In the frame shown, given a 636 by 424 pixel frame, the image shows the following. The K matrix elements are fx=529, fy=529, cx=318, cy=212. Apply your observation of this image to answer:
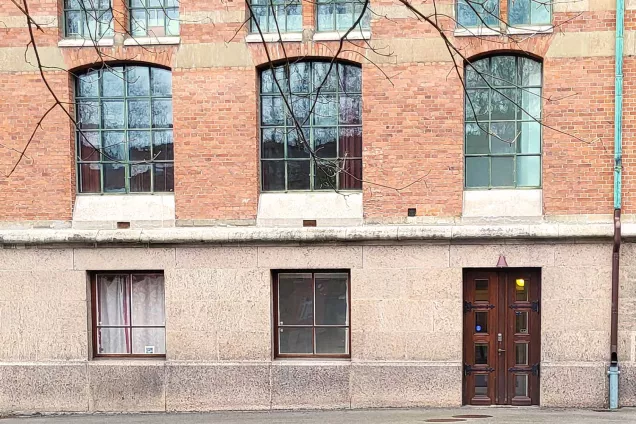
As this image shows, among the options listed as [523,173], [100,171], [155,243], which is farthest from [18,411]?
[523,173]

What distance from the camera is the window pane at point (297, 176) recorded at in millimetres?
9109

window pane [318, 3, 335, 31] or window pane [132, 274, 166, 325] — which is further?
window pane [132, 274, 166, 325]

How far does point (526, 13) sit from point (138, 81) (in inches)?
260

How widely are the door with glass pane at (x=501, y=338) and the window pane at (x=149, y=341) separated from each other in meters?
5.21

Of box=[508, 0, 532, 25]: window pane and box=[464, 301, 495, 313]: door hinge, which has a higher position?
box=[508, 0, 532, 25]: window pane

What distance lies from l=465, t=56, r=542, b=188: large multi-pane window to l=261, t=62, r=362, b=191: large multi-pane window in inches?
74.6

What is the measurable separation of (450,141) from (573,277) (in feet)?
9.61

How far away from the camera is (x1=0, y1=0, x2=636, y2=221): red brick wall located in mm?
8375

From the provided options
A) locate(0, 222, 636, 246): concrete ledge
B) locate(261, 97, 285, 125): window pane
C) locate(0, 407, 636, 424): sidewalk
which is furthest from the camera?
locate(261, 97, 285, 125): window pane

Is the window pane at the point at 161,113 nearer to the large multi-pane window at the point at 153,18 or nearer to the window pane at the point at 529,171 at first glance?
the large multi-pane window at the point at 153,18

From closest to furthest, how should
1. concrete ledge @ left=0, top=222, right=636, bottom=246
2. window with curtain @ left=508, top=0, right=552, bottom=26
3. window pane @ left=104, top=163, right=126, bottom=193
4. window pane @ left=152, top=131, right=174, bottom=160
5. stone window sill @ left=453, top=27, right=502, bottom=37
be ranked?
concrete ledge @ left=0, top=222, right=636, bottom=246 < stone window sill @ left=453, top=27, right=502, bottom=37 < window with curtain @ left=508, top=0, right=552, bottom=26 < window pane @ left=152, top=131, right=174, bottom=160 < window pane @ left=104, top=163, right=126, bottom=193

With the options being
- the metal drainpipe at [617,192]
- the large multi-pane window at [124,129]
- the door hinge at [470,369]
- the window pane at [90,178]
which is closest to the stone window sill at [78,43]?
the large multi-pane window at [124,129]

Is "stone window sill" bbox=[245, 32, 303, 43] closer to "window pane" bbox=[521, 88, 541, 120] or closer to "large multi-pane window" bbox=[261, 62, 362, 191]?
"large multi-pane window" bbox=[261, 62, 362, 191]

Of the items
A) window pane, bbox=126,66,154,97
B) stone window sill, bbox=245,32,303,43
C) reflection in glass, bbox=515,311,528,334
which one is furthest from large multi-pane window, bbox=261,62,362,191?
reflection in glass, bbox=515,311,528,334
